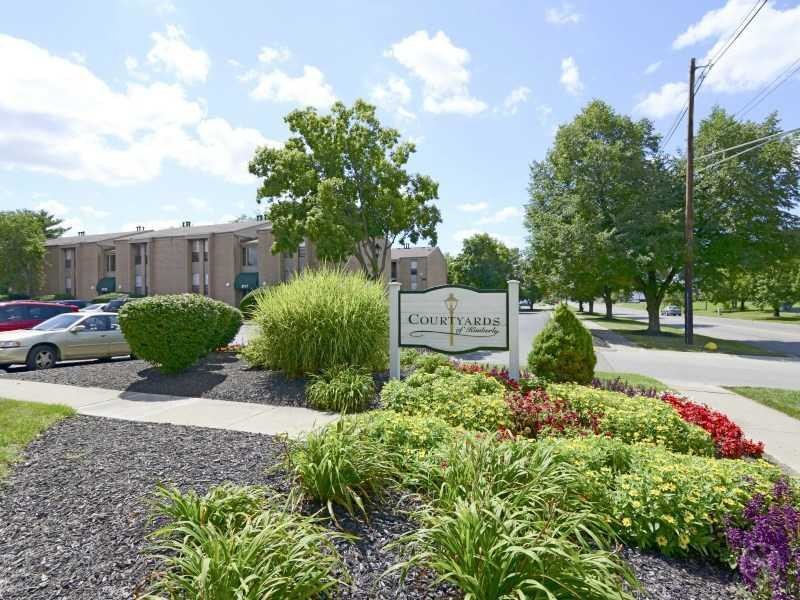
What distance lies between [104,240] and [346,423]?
190 feet

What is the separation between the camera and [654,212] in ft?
70.1

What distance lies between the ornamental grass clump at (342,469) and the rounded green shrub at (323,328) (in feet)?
13.0

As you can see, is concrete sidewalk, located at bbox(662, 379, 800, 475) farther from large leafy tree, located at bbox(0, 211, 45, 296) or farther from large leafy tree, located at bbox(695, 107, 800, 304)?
large leafy tree, located at bbox(0, 211, 45, 296)

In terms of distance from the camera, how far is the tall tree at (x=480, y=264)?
197 ft

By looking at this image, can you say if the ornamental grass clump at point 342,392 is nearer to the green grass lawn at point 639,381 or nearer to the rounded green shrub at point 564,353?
the rounded green shrub at point 564,353

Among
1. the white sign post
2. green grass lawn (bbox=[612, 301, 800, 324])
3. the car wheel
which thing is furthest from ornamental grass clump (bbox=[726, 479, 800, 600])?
green grass lawn (bbox=[612, 301, 800, 324])

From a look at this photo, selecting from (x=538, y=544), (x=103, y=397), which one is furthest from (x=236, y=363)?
(x=538, y=544)

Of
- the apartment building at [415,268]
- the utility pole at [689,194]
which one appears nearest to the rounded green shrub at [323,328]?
the utility pole at [689,194]

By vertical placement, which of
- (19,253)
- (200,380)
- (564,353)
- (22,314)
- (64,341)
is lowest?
(200,380)

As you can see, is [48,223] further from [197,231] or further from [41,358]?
[41,358]

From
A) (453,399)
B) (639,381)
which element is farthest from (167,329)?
(639,381)

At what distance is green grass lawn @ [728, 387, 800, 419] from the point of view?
702 cm

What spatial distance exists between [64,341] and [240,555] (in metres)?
11.6

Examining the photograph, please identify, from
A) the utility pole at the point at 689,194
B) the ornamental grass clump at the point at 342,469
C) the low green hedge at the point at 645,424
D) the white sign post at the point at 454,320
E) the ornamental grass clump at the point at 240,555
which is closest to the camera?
the ornamental grass clump at the point at 240,555
